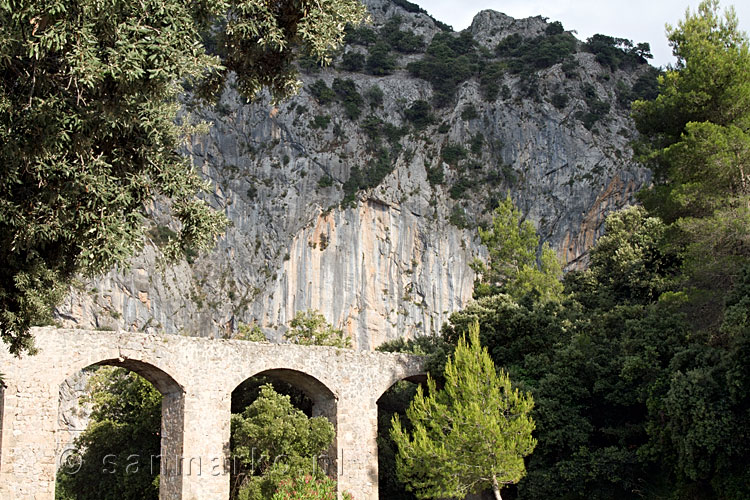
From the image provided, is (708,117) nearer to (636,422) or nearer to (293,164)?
(636,422)

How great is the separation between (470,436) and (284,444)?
4.53 meters

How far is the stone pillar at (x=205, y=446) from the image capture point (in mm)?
17297

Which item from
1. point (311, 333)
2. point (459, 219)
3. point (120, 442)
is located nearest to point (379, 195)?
point (459, 219)

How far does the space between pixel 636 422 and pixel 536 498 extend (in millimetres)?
3155

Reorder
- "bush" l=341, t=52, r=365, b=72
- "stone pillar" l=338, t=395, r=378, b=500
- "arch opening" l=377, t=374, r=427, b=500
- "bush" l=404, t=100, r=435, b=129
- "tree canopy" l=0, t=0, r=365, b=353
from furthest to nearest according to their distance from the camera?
1. "bush" l=341, t=52, r=365, b=72
2. "bush" l=404, t=100, r=435, b=129
3. "arch opening" l=377, t=374, r=427, b=500
4. "stone pillar" l=338, t=395, r=378, b=500
5. "tree canopy" l=0, t=0, r=365, b=353

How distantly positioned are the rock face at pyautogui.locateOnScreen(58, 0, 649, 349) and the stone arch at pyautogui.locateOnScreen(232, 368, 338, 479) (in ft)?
59.6

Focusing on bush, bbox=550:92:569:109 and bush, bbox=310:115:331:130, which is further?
bush, bbox=550:92:569:109

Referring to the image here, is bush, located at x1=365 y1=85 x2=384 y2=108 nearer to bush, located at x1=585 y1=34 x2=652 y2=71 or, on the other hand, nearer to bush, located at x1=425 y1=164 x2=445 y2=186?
bush, located at x1=425 y1=164 x2=445 y2=186

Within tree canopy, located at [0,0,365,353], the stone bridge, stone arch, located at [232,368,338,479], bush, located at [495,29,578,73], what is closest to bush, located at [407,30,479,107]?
bush, located at [495,29,578,73]

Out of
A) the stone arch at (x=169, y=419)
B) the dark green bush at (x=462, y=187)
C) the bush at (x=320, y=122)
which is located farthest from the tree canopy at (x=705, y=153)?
the bush at (x=320, y=122)

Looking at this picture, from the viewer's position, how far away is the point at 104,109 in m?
6.66

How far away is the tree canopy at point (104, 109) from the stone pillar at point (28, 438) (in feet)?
27.9

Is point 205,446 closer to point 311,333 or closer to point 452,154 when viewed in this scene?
point 311,333

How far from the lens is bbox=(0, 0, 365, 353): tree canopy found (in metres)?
6.41
